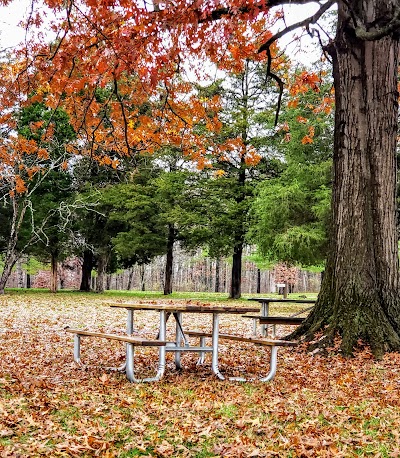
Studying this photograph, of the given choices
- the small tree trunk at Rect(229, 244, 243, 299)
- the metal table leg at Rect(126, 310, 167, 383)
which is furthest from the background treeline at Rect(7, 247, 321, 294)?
the metal table leg at Rect(126, 310, 167, 383)

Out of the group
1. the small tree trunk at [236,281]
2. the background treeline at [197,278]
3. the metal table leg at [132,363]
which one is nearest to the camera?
the metal table leg at [132,363]

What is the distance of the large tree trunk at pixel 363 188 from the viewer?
776 centimetres

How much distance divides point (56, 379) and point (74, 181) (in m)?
26.2

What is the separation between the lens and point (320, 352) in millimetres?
7367

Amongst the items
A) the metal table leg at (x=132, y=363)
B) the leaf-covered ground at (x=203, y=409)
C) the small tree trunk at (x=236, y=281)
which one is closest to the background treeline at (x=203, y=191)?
the small tree trunk at (x=236, y=281)

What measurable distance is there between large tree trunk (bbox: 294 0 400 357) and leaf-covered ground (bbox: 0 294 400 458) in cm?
86

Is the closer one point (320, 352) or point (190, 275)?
point (320, 352)

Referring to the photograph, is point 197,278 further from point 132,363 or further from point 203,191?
point 132,363

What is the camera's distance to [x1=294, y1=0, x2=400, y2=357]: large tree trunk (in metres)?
7.76

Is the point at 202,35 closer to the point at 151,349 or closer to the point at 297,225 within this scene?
the point at 151,349

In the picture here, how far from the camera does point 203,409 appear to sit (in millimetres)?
4891

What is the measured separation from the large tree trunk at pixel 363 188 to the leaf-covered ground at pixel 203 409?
86cm

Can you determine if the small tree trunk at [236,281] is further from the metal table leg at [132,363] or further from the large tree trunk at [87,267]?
the metal table leg at [132,363]

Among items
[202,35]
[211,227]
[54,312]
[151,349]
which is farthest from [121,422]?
[211,227]
